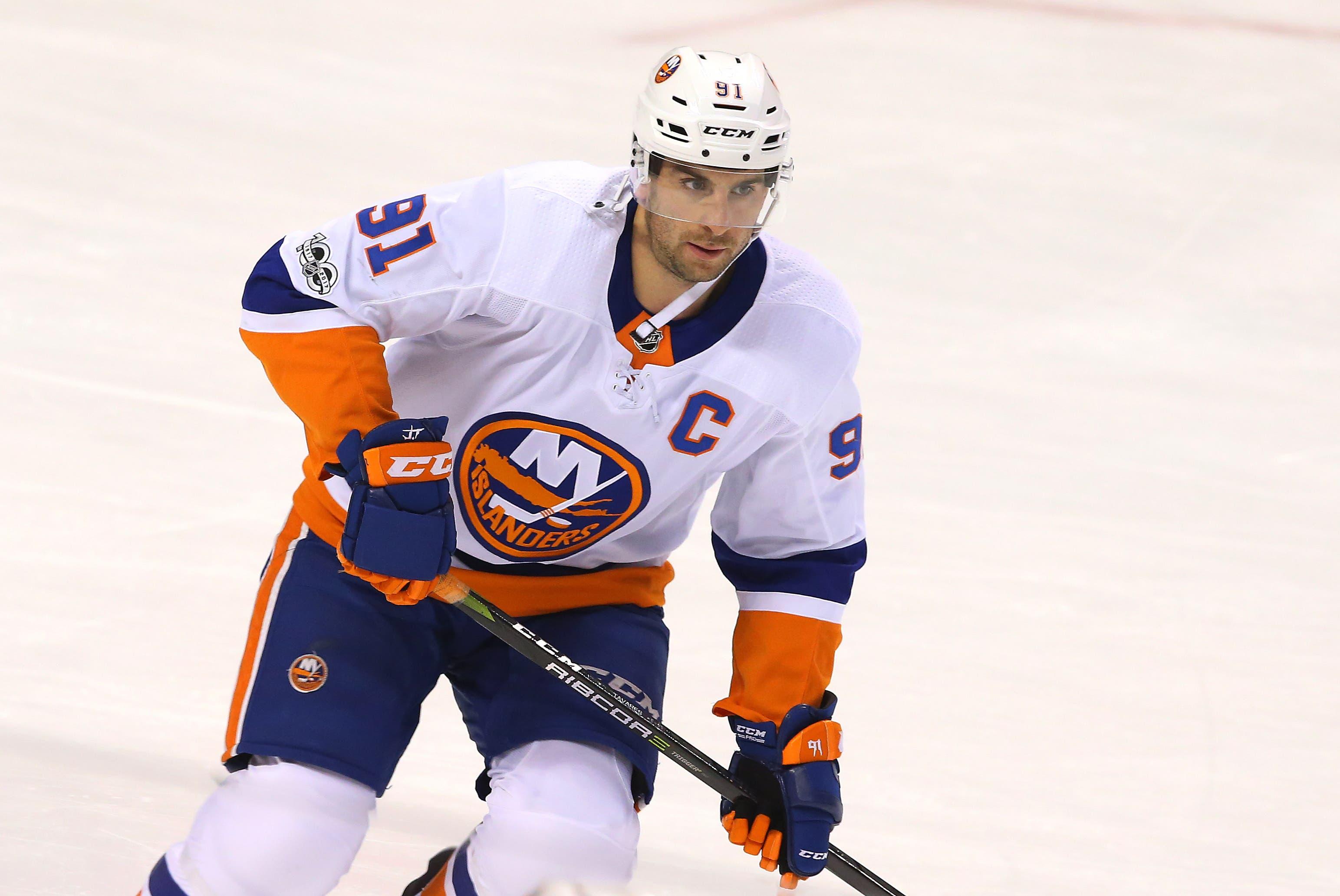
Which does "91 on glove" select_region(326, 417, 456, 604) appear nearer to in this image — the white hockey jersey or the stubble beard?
the white hockey jersey

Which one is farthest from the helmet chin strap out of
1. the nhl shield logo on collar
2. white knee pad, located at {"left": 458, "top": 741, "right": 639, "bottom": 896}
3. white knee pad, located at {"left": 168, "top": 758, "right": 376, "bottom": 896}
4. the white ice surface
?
the white ice surface

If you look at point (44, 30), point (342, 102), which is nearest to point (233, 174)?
point (342, 102)

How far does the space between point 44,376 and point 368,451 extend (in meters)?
1.98

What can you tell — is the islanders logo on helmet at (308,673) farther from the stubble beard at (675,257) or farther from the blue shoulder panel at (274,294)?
the stubble beard at (675,257)

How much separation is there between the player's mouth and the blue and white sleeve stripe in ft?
1.74

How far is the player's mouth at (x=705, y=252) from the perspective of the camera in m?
2.17

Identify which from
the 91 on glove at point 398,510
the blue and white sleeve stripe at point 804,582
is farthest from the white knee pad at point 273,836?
the blue and white sleeve stripe at point 804,582

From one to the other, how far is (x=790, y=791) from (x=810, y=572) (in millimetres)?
320

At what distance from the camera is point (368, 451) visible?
2.15 metres

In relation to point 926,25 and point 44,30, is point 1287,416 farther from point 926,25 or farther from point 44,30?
point 44,30

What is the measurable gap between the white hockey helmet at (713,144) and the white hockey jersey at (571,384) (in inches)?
3.7

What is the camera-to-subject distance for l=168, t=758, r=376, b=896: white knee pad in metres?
2.06

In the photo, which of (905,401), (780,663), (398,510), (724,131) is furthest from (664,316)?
(905,401)

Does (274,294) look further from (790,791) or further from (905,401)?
(905,401)
